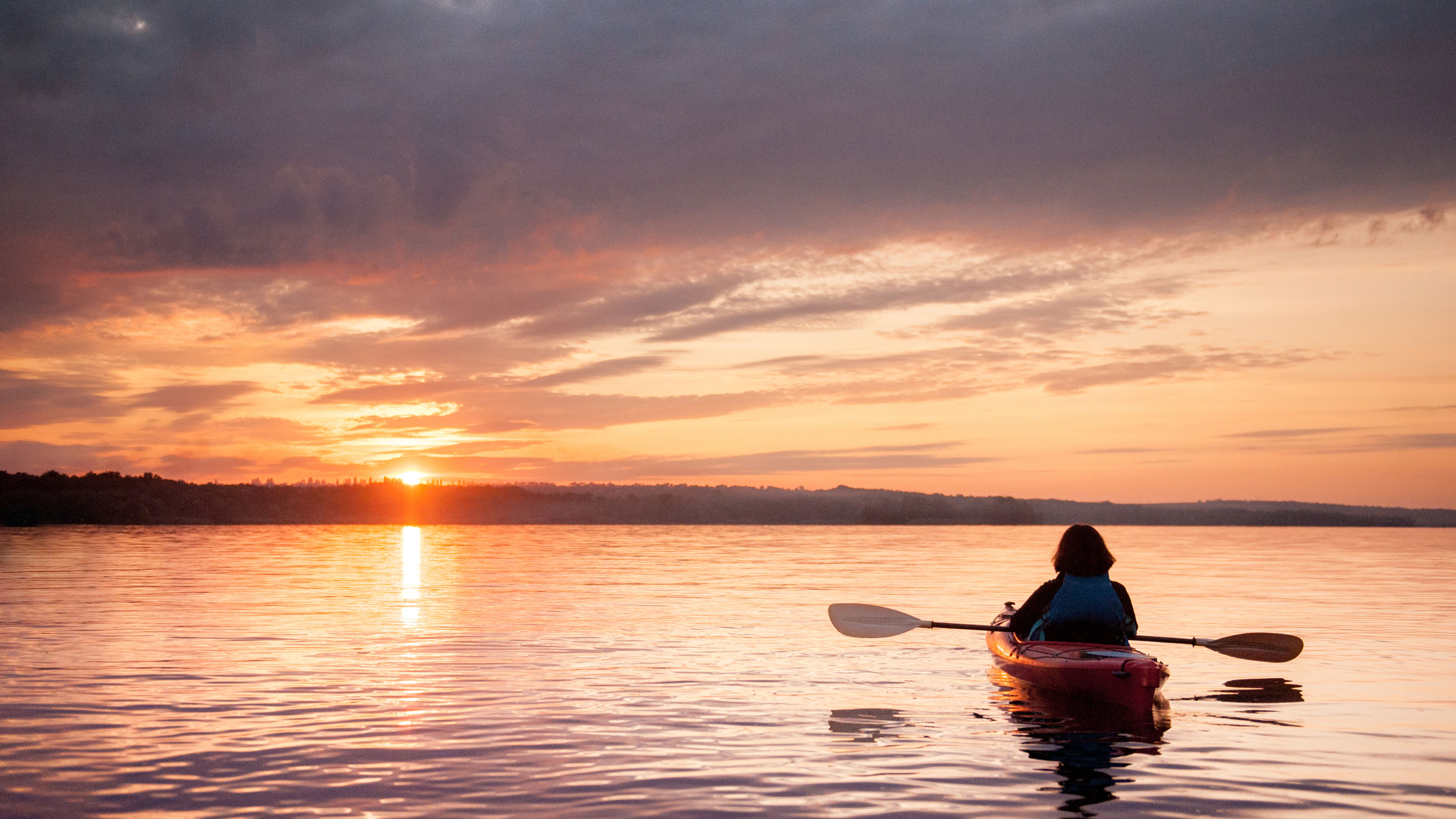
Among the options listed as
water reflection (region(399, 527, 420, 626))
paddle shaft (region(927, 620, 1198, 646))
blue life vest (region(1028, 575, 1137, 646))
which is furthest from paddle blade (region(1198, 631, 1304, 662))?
water reflection (region(399, 527, 420, 626))

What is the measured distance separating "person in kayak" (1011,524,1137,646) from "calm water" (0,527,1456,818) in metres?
0.99

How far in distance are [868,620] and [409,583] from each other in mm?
23747

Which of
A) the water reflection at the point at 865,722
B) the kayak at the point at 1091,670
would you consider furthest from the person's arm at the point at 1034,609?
the water reflection at the point at 865,722

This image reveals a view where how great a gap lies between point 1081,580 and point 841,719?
12.4 ft

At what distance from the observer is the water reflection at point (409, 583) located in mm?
25312

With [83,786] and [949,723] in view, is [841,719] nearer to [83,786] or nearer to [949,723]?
[949,723]

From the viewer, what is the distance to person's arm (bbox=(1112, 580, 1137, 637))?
13938 mm

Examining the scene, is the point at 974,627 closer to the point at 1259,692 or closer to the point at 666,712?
the point at 1259,692

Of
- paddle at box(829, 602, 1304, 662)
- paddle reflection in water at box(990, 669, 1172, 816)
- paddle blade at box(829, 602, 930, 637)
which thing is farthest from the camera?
paddle blade at box(829, 602, 930, 637)

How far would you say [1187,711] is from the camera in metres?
13.3

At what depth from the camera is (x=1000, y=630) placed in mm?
16125

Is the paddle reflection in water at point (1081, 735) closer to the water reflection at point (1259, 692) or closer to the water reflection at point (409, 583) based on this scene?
the water reflection at point (1259, 692)

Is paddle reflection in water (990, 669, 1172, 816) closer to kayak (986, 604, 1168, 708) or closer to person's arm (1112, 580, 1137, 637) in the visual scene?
kayak (986, 604, 1168, 708)

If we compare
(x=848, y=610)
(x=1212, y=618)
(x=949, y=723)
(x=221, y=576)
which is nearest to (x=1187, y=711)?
(x=949, y=723)
